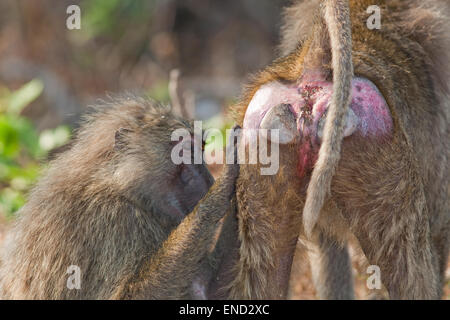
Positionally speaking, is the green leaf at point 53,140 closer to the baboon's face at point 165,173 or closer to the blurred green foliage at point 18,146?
the blurred green foliage at point 18,146

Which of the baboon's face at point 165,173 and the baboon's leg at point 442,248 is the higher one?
the baboon's face at point 165,173

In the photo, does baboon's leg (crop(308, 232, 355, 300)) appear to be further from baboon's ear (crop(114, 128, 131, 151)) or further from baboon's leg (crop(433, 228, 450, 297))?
baboon's ear (crop(114, 128, 131, 151))

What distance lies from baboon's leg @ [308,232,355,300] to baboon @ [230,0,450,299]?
763mm

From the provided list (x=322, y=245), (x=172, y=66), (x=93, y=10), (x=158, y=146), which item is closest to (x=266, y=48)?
(x=172, y=66)

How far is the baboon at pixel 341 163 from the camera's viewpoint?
265 cm

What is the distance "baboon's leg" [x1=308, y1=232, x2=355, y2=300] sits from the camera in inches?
153

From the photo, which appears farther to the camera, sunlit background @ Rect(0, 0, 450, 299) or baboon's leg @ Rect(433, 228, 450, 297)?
sunlit background @ Rect(0, 0, 450, 299)

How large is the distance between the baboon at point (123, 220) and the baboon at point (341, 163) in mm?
197

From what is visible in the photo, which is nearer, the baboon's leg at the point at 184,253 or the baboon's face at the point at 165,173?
the baboon's leg at the point at 184,253

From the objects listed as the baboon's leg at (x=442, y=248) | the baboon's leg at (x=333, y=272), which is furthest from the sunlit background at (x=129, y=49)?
the baboon's leg at (x=442, y=248)

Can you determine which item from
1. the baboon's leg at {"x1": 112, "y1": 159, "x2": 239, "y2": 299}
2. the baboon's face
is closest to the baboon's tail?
the baboon's leg at {"x1": 112, "y1": 159, "x2": 239, "y2": 299}

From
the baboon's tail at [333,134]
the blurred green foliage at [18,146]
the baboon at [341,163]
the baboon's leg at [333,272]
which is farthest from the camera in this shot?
the blurred green foliage at [18,146]

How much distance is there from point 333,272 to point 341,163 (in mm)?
1272

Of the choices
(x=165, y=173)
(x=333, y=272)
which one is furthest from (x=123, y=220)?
(x=333, y=272)
